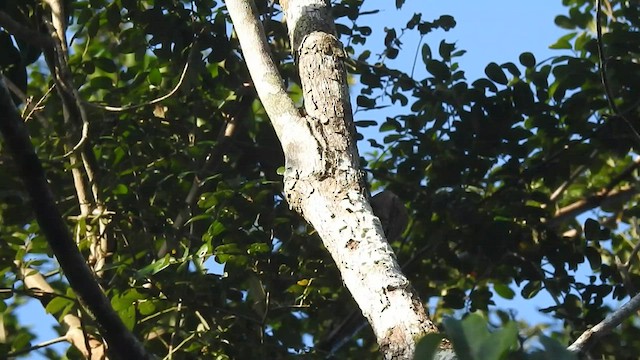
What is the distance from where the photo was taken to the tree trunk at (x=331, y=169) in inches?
68.0

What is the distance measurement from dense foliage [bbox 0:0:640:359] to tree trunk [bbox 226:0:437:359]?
76cm

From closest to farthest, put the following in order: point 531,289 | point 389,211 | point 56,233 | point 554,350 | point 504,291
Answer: point 554,350 → point 56,233 → point 389,211 → point 531,289 → point 504,291

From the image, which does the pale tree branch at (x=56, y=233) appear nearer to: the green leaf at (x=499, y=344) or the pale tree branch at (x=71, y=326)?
the pale tree branch at (x=71, y=326)

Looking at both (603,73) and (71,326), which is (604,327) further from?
(71,326)

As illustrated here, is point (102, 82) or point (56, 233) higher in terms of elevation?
point (102, 82)

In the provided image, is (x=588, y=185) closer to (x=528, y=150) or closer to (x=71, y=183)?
(x=528, y=150)

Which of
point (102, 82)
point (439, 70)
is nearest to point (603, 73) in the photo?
point (439, 70)

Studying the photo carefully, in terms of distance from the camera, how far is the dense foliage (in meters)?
3.25

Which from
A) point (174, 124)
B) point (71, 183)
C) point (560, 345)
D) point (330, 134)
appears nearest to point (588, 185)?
point (174, 124)

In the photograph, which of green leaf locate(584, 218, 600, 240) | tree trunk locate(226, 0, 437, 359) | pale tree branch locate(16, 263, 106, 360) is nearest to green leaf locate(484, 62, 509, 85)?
green leaf locate(584, 218, 600, 240)

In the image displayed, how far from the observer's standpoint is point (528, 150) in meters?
3.79

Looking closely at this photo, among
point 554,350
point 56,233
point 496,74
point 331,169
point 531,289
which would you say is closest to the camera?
point 554,350

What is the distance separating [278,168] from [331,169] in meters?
1.23

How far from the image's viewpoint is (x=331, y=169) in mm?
2070
